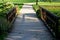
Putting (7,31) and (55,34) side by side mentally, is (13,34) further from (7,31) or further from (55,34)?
(55,34)

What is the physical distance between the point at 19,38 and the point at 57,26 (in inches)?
63.7

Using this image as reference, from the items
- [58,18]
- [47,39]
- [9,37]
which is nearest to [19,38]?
[9,37]

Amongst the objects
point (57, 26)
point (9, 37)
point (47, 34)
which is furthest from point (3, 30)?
point (57, 26)

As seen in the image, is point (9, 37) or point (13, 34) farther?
point (13, 34)

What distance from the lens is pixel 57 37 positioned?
9492mm

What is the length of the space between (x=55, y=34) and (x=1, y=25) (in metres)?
2.75

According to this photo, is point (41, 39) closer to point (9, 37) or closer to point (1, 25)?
point (9, 37)

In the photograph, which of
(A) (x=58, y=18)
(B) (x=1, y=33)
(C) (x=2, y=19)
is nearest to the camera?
(A) (x=58, y=18)

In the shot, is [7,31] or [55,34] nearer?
[55,34]

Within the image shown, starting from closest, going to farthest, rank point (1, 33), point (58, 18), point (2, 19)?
point (58, 18)
point (1, 33)
point (2, 19)

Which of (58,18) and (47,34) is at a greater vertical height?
(58,18)

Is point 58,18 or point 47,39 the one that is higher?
point 58,18

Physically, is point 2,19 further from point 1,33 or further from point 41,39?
point 41,39

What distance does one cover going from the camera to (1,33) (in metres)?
10.7
